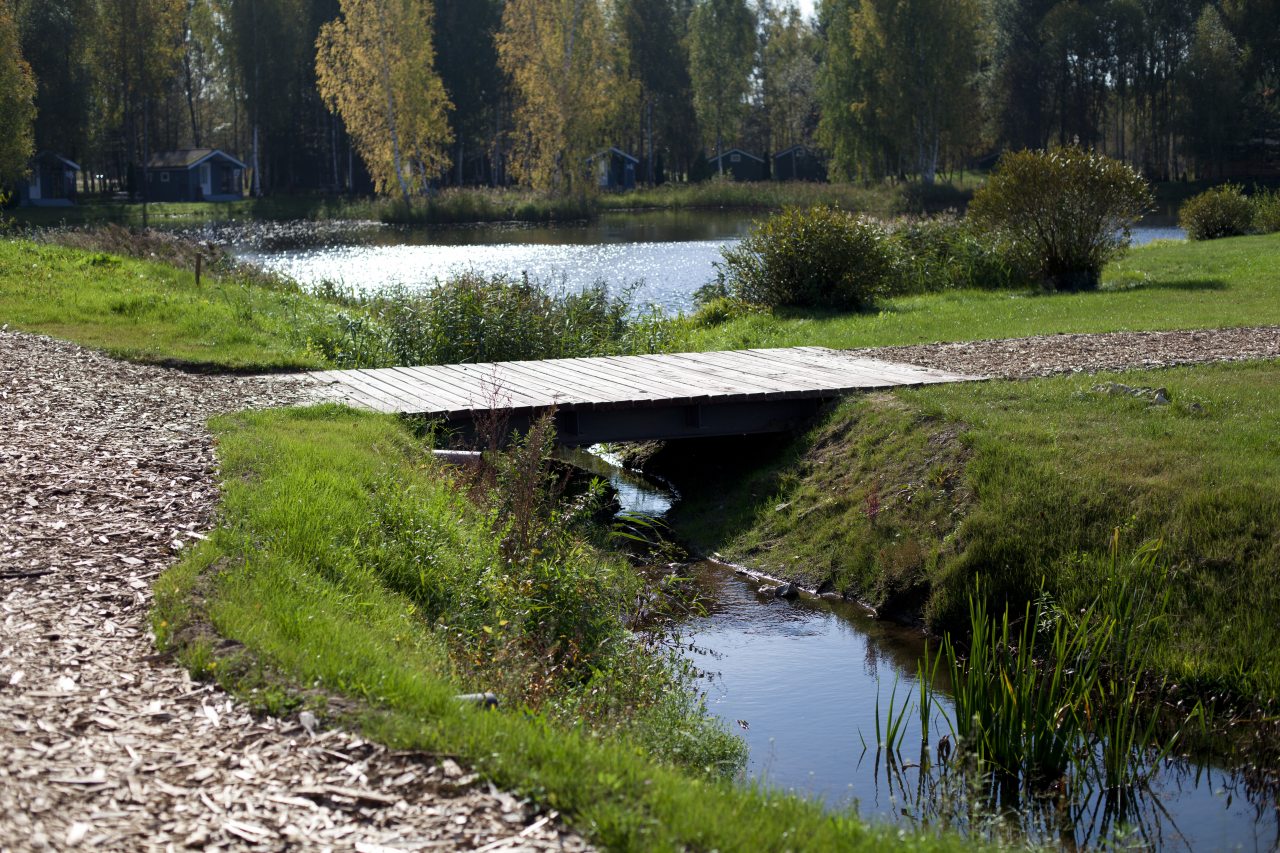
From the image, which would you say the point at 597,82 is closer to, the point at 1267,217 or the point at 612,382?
the point at 1267,217

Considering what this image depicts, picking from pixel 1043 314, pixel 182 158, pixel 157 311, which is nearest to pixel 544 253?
pixel 157 311

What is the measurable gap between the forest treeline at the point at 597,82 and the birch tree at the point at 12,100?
0.35 feet

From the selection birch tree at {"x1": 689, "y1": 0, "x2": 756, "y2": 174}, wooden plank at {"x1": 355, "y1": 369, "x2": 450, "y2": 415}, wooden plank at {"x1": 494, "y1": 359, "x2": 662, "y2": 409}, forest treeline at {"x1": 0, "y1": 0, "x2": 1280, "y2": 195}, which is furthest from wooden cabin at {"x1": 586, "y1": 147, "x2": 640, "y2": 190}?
wooden plank at {"x1": 355, "y1": 369, "x2": 450, "y2": 415}

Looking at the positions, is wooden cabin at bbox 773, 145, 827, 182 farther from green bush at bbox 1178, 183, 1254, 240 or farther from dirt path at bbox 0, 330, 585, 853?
dirt path at bbox 0, 330, 585, 853

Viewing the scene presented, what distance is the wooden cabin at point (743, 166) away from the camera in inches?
3091

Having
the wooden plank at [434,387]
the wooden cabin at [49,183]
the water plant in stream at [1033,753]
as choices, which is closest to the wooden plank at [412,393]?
the wooden plank at [434,387]

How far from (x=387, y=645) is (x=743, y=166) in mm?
75875

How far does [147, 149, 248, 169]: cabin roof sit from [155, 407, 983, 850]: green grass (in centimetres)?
6256

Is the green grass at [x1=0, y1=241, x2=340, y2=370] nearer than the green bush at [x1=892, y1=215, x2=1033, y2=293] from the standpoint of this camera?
Yes

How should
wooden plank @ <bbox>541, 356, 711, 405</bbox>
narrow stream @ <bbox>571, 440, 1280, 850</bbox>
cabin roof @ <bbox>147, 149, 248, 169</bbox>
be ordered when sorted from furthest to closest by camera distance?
1. cabin roof @ <bbox>147, 149, 248, 169</bbox>
2. wooden plank @ <bbox>541, 356, 711, 405</bbox>
3. narrow stream @ <bbox>571, 440, 1280, 850</bbox>

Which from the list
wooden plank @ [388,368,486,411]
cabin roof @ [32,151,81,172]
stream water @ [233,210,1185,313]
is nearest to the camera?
wooden plank @ [388,368,486,411]

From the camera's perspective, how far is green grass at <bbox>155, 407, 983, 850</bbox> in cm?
393

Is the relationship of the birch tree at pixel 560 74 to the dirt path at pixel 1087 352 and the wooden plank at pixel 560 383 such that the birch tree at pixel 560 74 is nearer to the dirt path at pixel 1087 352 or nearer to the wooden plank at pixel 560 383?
the dirt path at pixel 1087 352

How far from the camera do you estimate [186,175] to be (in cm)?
6700
